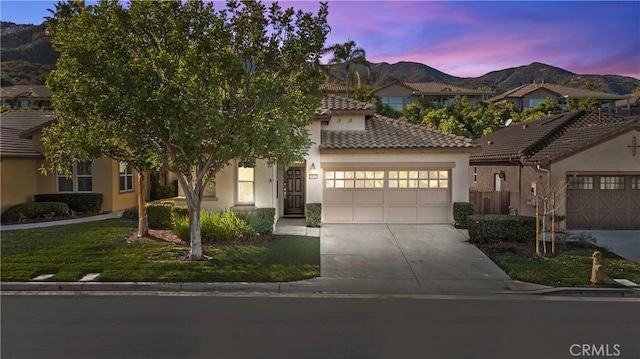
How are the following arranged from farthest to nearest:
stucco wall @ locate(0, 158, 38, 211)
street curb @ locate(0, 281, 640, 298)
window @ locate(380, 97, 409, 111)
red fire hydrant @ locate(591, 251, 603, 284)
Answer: window @ locate(380, 97, 409, 111) < stucco wall @ locate(0, 158, 38, 211) < red fire hydrant @ locate(591, 251, 603, 284) < street curb @ locate(0, 281, 640, 298)

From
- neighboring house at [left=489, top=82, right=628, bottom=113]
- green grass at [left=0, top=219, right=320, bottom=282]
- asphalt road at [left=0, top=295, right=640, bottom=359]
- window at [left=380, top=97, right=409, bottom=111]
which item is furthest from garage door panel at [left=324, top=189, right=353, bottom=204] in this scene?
neighboring house at [left=489, top=82, right=628, bottom=113]

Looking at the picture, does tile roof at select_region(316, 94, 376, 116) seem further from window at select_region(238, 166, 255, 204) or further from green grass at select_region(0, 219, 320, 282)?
green grass at select_region(0, 219, 320, 282)

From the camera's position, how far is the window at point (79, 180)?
18.2 metres

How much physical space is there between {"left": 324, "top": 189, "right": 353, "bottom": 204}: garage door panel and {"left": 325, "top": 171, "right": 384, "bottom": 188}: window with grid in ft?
0.76

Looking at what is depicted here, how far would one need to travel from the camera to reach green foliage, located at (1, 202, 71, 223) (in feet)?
52.0

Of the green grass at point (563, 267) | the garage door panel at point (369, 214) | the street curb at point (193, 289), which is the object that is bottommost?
the street curb at point (193, 289)

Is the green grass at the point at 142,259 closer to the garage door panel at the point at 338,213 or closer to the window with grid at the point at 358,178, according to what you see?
the garage door panel at the point at 338,213

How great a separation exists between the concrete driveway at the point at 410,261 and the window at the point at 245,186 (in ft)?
10.2

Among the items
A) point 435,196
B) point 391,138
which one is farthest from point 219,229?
point 435,196

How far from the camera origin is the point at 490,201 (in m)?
17.7

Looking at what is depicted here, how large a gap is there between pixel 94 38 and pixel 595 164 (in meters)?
16.1

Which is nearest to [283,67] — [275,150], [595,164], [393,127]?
[275,150]

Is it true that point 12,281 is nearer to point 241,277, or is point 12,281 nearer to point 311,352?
point 241,277

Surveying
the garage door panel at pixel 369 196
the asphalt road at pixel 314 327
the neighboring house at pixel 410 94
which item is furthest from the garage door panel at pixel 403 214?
the neighboring house at pixel 410 94
